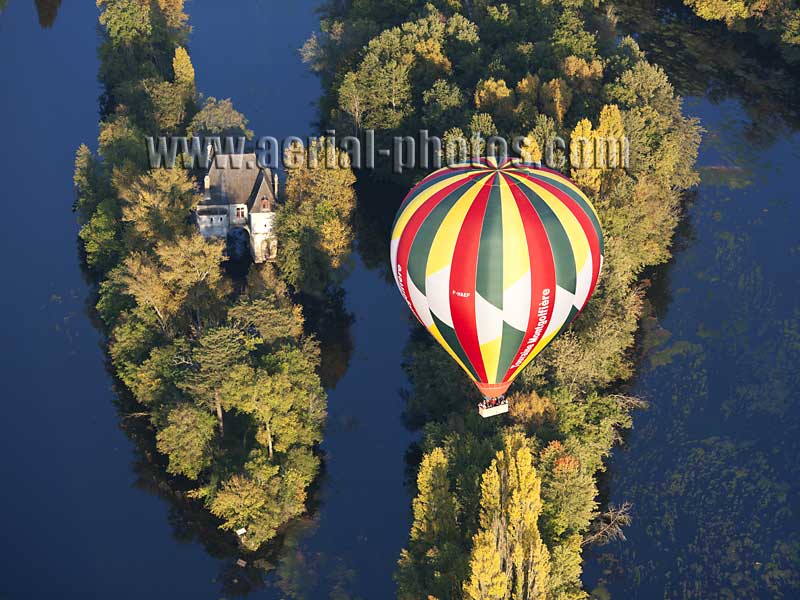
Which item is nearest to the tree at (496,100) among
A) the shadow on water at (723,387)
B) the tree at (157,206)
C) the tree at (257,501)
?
the shadow on water at (723,387)

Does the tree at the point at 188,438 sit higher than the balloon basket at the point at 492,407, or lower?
lower

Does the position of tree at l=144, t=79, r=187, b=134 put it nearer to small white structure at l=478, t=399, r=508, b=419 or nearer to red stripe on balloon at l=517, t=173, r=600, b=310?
red stripe on balloon at l=517, t=173, r=600, b=310

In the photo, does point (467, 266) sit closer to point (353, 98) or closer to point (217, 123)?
point (353, 98)

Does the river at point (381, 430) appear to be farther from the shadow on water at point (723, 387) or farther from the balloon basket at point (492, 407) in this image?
the balloon basket at point (492, 407)

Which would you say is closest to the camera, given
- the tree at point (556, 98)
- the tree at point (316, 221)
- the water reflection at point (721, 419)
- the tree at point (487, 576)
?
the tree at point (487, 576)

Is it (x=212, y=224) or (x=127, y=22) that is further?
(x=127, y=22)

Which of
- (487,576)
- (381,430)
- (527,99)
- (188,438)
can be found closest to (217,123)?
(527,99)

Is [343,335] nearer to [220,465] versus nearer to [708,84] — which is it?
[220,465]
